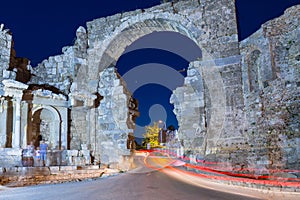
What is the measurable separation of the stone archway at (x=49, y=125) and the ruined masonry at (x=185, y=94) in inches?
1.7

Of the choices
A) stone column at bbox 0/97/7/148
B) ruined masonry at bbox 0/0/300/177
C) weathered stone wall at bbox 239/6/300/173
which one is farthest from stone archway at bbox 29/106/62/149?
weathered stone wall at bbox 239/6/300/173

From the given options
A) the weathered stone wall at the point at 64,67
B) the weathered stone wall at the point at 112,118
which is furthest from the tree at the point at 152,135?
the weathered stone wall at the point at 64,67

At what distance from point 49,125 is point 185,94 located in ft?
19.7

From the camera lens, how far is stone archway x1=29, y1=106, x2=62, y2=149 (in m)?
11.7

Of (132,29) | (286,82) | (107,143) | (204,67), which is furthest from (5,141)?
(286,82)

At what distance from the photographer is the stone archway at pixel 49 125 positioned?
1170cm

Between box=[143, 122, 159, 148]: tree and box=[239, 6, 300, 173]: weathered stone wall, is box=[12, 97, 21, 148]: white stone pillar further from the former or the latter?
box=[143, 122, 159, 148]: tree

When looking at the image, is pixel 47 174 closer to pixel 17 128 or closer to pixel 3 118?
pixel 17 128

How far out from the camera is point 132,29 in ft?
41.3

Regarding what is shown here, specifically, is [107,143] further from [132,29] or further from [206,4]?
[206,4]

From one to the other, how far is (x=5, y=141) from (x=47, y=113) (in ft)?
7.27

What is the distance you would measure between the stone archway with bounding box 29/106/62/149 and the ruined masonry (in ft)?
0.14

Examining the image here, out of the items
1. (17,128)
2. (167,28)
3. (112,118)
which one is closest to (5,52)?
(17,128)

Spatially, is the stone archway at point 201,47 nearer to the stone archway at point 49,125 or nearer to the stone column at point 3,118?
the stone archway at point 49,125
